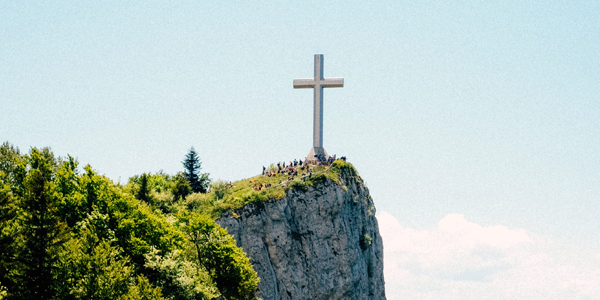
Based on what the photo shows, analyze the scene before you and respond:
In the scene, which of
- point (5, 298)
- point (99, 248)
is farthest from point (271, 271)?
point (5, 298)

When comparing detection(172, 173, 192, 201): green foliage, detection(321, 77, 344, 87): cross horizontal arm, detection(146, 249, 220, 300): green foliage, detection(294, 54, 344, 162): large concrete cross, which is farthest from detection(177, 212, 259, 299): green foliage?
detection(321, 77, 344, 87): cross horizontal arm


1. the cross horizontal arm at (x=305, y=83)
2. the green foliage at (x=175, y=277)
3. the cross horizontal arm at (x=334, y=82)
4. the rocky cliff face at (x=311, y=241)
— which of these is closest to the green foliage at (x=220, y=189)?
the rocky cliff face at (x=311, y=241)

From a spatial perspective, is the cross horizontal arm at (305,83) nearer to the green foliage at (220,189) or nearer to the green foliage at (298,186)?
the green foliage at (298,186)

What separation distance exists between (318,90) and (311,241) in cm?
2013

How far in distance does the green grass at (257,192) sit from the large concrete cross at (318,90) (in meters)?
3.12

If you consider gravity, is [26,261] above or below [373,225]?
below

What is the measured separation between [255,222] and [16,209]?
31.7 metres

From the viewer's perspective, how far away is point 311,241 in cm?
7750

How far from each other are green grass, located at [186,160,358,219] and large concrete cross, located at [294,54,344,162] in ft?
10.2

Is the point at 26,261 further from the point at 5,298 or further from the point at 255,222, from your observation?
the point at 255,222

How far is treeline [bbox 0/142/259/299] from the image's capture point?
39438 millimetres

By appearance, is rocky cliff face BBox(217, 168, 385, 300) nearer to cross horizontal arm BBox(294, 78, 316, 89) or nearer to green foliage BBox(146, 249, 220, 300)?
cross horizontal arm BBox(294, 78, 316, 89)

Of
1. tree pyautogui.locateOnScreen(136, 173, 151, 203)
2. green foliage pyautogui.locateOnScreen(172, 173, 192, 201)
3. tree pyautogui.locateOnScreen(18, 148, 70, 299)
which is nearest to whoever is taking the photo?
tree pyautogui.locateOnScreen(18, 148, 70, 299)

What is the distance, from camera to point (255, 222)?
71.0 meters
